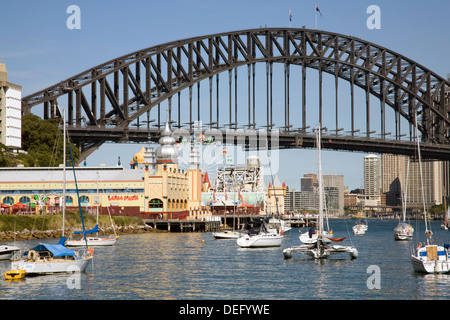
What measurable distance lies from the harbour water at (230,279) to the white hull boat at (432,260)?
76 cm

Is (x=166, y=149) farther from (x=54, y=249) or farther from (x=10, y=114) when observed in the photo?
(x=54, y=249)

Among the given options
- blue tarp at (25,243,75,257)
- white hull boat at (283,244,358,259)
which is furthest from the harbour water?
blue tarp at (25,243,75,257)

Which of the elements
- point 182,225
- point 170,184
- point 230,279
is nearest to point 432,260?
point 230,279

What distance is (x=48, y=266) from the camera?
54500mm

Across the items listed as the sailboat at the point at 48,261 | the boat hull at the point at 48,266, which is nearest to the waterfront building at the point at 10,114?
the sailboat at the point at 48,261

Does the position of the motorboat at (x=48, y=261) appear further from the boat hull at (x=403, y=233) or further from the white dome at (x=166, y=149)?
the white dome at (x=166, y=149)

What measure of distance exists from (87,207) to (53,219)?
77.7 feet

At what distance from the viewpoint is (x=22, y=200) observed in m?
127

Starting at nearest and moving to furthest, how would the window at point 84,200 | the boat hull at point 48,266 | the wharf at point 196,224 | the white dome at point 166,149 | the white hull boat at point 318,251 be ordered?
the boat hull at point 48,266, the white hull boat at point 318,251, the wharf at point 196,224, the window at point 84,200, the white dome at point 166,149

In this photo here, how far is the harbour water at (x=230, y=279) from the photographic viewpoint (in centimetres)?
4703

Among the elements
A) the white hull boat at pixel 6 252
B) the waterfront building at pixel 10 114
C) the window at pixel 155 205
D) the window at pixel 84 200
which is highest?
the waterfront building at pixel 10 114

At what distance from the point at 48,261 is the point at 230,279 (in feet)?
42.2

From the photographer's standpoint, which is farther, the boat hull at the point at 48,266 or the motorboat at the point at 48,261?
the motorboat at the point at 48,261
